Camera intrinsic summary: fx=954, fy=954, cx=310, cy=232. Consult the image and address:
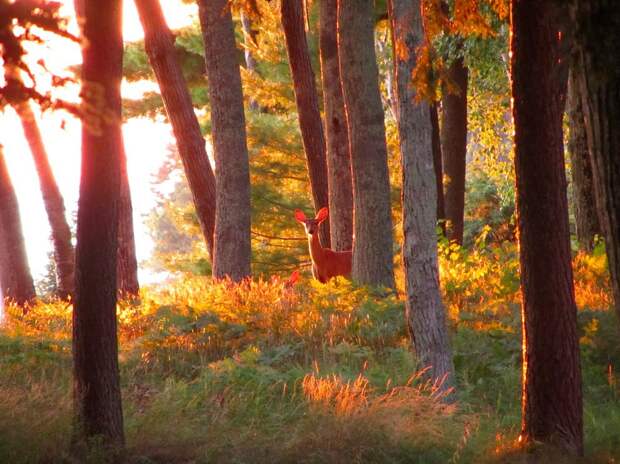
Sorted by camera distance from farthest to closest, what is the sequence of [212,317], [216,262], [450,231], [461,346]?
1. [450,231]
2. [216,262]
3. [212,317]
4. [461,346]

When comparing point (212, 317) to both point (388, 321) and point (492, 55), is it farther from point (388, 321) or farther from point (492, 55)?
point (492, 55)

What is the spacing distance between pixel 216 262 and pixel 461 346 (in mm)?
5703

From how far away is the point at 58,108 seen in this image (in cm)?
654

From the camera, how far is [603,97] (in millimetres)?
4953

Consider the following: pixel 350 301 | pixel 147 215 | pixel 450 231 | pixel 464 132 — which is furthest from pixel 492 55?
pixel 147 215

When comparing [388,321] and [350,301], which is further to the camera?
[350,301]

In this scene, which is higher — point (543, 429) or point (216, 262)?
point (216, 262)

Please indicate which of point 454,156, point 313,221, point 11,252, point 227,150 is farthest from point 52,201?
point 454,156

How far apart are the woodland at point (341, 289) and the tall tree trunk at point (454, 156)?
110 mm

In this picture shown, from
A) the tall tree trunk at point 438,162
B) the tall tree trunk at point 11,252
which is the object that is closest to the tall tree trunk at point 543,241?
the tall tree trunk at point 438,162

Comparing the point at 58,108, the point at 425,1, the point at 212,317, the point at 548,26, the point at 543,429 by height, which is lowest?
the point at 543,429

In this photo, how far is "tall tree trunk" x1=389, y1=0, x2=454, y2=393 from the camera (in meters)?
9.32

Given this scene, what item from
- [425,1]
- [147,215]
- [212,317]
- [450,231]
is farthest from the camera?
[147,215]

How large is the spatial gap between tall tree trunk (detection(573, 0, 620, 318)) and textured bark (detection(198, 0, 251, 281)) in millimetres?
10901
